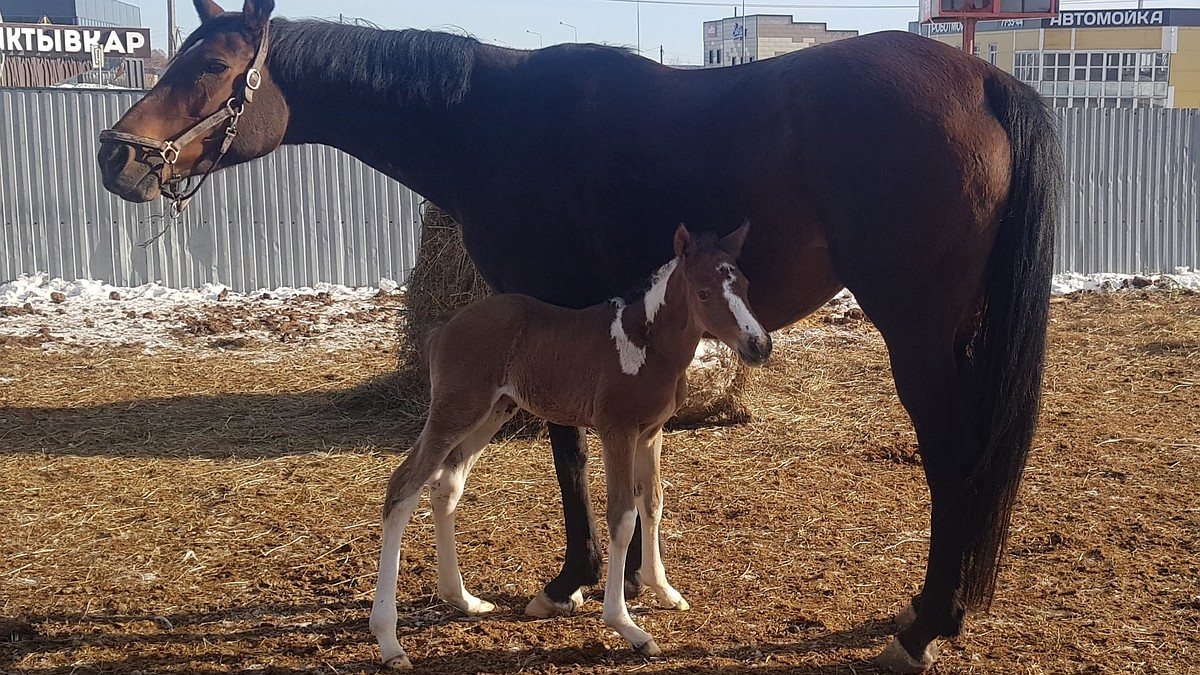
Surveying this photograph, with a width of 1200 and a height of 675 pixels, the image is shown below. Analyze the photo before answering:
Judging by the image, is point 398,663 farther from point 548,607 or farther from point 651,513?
point 651,513

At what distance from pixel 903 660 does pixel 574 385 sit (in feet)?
4.28

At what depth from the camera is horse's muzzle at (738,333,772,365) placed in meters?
2.80

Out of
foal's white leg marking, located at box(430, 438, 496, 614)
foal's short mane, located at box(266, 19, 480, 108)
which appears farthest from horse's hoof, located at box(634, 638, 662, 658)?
foal's short mane, located at box(266, 19, 480, 108)

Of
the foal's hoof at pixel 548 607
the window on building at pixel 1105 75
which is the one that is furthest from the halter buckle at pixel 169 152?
the window on building at pixel 1105 75

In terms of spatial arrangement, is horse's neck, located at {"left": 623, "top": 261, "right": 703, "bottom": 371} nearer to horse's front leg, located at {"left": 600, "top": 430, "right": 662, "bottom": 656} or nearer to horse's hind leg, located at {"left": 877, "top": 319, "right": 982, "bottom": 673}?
horse's front leg, located at {"left": 600, "top": 430, "right": 662, "bottom": 656}

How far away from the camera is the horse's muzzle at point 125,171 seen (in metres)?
3.33

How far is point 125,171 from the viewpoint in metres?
3.34

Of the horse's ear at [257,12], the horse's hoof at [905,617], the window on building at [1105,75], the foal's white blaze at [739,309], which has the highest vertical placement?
the window on building at [1105,75]

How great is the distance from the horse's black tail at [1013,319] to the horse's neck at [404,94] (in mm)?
1664

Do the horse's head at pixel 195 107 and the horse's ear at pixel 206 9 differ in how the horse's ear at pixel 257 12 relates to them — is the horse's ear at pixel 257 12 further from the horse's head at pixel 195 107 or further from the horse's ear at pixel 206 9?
the horse's ear at pixel 206 9

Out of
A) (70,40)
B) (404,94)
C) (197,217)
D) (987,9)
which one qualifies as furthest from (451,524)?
(70,40)

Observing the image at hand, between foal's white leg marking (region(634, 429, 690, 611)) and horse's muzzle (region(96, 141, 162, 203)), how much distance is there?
1824mm

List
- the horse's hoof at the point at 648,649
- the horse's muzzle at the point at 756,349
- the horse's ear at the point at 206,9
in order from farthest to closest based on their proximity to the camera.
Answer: the horse's ear at the point at 206,9
the horse's hoof at the point at 648,649
the horse's muzzle at the point at 756,349

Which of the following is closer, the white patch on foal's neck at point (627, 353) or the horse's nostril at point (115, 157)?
the white patch on foal's neck at point (627, 353)
